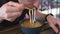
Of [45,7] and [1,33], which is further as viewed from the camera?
[45,7]

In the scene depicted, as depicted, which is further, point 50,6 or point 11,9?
point 50,6

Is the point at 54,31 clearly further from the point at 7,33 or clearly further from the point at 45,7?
the point at 45,7

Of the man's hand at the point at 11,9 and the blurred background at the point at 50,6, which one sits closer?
the man's hand at the point at 11,9

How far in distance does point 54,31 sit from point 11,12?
232 mm

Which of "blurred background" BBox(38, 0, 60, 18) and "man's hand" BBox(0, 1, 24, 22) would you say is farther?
"blurred background" BBox(38, 0, 60, 18)

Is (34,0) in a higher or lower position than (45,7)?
higher

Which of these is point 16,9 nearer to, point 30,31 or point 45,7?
point 30,31

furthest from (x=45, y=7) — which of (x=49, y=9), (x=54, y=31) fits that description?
(x=54, y=31)

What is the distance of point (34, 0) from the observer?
2.34 feet

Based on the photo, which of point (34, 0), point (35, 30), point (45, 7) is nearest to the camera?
point (35, 30)

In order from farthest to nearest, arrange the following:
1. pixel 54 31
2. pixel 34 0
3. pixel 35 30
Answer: pixel 34 0 < pixel 54 31 < pixel 35 30

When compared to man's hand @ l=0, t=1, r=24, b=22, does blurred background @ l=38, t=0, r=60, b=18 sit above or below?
below

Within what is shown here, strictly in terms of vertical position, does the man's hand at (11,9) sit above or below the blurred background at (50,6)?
above

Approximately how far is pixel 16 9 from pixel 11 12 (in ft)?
0.14
